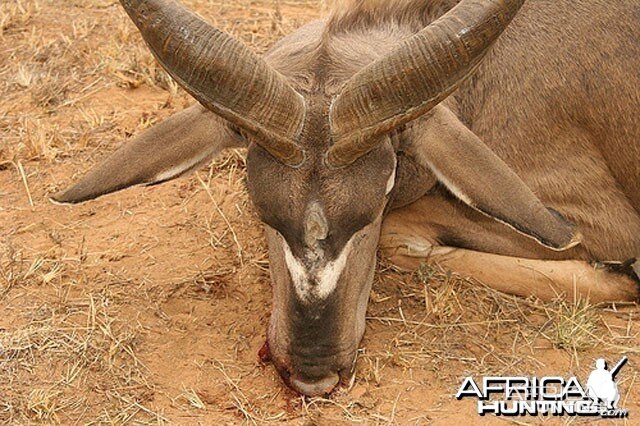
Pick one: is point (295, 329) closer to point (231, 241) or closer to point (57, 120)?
point (231, 241)

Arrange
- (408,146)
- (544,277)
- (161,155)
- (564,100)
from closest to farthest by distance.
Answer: (408,146) < (161,155) < (564,100) < (544,277)

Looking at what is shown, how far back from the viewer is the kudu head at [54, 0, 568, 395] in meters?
4.65

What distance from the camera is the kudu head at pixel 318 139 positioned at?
15.3ft

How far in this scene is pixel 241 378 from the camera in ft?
17.6

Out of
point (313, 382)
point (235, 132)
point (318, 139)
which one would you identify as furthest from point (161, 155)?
point (313, 382)

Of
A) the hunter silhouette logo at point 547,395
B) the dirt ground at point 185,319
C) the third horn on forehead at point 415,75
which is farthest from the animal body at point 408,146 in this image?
the hunter silhouette logo at point 547,395

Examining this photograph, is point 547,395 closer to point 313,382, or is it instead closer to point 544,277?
point 544,277

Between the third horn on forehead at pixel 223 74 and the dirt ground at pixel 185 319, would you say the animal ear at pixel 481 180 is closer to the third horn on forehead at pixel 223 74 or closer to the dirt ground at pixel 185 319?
the third horn on forehead at pixel 223 74

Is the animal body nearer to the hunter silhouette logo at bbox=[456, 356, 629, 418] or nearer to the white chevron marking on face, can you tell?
the white chevron marking on face

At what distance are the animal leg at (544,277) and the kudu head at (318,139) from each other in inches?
54.5

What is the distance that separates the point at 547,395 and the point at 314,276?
1486 mm

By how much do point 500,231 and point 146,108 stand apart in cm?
329

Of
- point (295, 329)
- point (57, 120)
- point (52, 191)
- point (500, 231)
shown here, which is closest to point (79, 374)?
point (295, 329)

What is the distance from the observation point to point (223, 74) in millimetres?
4656
